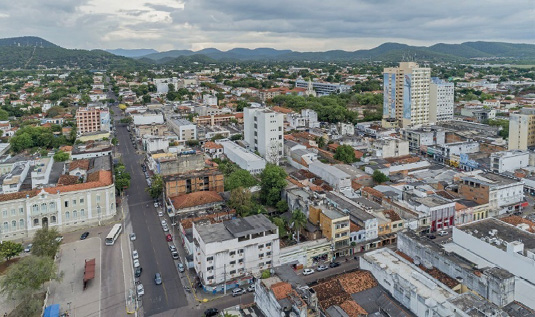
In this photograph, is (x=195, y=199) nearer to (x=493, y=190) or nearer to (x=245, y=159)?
(x=245, y=159)

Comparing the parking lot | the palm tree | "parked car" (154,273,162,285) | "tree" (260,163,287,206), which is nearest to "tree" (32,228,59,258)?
the parking lot

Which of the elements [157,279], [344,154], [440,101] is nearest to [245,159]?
[344,154]

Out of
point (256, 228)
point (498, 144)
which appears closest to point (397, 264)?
point (256, 228)

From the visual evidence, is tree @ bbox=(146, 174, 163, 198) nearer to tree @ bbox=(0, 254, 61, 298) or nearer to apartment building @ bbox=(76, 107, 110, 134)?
tree @ bbox=(0, 254, 61, 298)

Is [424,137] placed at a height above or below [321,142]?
above

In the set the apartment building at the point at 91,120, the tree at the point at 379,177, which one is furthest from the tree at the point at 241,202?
the apartment building at the point at 91,120

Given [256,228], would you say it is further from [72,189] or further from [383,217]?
[72,189]

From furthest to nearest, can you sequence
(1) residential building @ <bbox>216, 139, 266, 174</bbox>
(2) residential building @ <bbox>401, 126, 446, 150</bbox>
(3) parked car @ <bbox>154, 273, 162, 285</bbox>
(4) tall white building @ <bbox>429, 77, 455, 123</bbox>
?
(4) tall white building @ <bbox>429, 77, 455, 123</bbox>
(2) residential building @ <bbox>401, 126, 446, 150</bbox>
(1) residential building @ <bbox>216, 139, 266, 174</bbox>
(3) parked car @ <bbox>154, 273, 162, 285</bbox>
